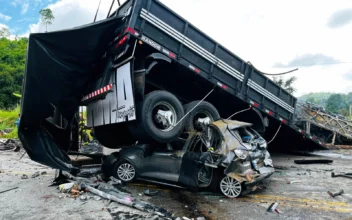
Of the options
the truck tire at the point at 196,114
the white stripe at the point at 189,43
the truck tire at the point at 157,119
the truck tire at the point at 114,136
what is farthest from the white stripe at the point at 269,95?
the truck tire at the point at 114,136

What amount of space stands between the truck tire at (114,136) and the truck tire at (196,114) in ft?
5.98

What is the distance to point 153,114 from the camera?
6.00m

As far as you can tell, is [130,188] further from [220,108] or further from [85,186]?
[220,108]

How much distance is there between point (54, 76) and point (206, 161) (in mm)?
3208

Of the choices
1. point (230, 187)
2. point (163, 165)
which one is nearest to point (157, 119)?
point (163, 165)

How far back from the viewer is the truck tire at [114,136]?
754 cm

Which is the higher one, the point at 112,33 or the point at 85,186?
the point at 112,33

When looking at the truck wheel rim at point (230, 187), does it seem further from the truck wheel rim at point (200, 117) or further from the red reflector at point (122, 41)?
the red reflector at point (122, 41)

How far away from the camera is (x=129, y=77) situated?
545 cm

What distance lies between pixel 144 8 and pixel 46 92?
242 centimetres

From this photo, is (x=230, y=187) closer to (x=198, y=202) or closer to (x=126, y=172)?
(x=198, y=202)

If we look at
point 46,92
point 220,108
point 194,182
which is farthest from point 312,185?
point 46,92

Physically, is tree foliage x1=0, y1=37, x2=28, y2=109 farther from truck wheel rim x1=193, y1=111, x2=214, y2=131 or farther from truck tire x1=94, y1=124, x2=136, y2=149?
truck wheel rim x1=193, y1=111, x2=214, y2=131

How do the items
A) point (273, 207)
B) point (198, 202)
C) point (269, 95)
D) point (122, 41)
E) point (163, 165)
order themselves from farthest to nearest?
1. point (269, 95)
2. point (163, 165)
3. point (122, 41)
4. point (198, 202)
5. point (273, 207)
